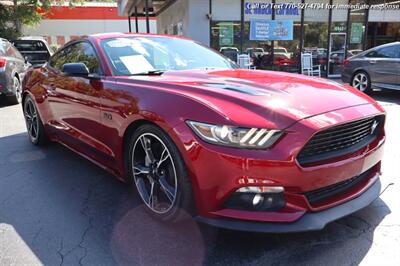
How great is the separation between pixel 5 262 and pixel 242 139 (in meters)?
1.79

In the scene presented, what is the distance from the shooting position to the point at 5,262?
2629mm

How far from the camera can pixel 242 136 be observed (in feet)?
7.95

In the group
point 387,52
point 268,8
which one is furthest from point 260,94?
point 268,8

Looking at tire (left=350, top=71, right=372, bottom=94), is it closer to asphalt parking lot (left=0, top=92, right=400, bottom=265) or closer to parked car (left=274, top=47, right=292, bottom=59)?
parked car (left=274, top=47, right=292, bottom=59)

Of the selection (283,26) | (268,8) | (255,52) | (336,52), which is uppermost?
(268,8)

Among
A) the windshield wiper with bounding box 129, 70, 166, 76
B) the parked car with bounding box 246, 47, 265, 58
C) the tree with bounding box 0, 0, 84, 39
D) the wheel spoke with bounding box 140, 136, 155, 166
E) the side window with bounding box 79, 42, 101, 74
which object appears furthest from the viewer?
the tree with bounding box 0, 0, 84, 39

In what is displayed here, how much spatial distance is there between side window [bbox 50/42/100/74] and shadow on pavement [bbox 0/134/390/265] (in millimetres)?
1235

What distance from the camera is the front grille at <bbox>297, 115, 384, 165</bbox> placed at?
8.15 feet

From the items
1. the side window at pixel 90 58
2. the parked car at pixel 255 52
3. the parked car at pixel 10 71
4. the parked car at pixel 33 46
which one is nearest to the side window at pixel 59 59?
the side window at pixel 90 58

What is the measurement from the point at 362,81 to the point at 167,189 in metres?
9.12

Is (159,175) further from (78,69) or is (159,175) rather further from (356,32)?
(356,32)

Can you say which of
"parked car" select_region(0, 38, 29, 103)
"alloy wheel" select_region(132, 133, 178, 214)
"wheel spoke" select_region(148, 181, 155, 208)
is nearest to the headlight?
"alloy wheel" select_region(132, 133, 178, 214)

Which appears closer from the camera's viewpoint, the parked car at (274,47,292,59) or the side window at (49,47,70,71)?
the side window at (49,47,70,71)

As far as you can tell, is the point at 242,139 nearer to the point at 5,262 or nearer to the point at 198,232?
the point at 198,232
